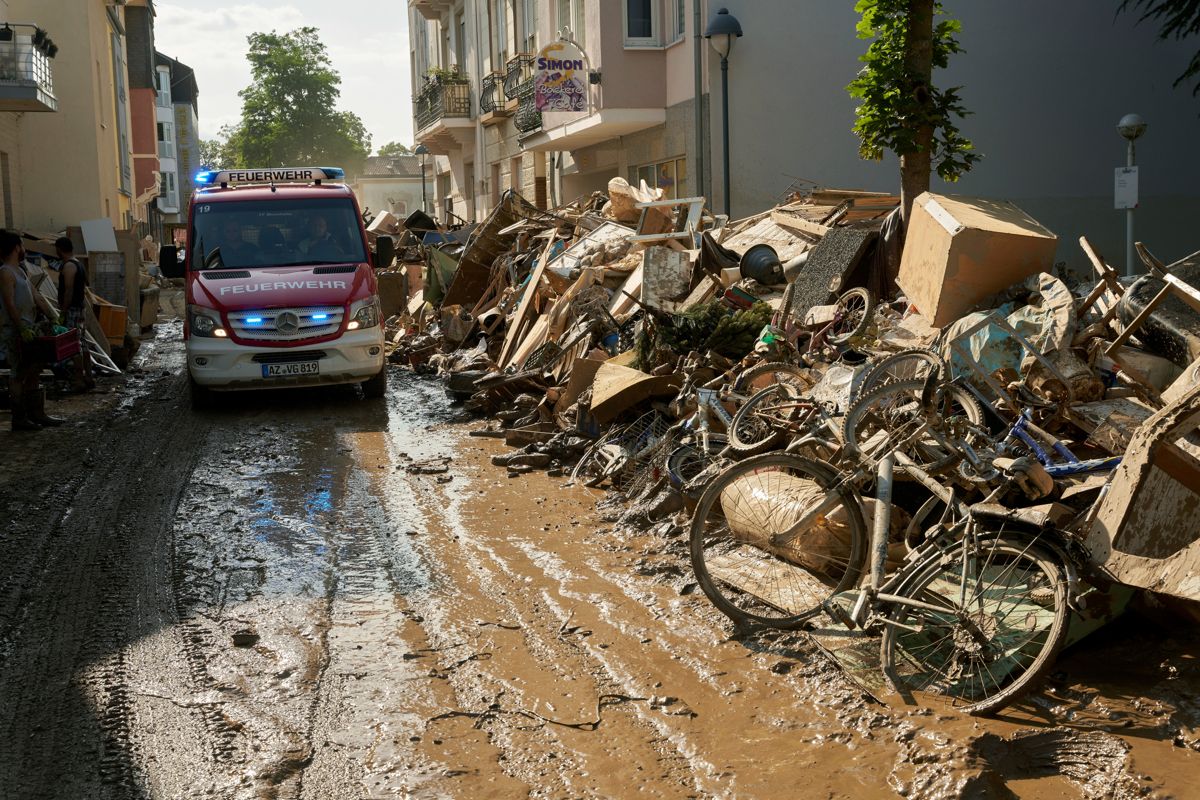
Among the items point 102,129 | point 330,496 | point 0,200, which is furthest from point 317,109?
point 330,496

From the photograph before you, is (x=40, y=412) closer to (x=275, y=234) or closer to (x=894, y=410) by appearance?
(x=275, y=234)

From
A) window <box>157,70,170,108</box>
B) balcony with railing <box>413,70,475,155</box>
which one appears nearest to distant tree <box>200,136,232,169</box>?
window <box>157,70,170,108</box>

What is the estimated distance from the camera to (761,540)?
6066mm

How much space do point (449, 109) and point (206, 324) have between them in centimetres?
2339

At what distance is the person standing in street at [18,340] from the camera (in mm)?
11156

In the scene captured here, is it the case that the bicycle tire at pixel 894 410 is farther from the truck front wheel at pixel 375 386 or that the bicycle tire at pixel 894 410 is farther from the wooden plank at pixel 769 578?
the truck front wheel at pixel 375 386

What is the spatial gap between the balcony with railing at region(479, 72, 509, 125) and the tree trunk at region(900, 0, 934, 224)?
791 inches

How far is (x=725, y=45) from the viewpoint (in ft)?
59.3

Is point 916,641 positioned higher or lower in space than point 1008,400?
lower

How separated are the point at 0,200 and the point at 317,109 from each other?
53320 mm

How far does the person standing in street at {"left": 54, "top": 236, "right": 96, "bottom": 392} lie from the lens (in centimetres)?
1452

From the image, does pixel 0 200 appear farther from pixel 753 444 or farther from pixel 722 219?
pixel 753 444

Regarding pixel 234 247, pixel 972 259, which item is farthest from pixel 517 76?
pixel 972 259

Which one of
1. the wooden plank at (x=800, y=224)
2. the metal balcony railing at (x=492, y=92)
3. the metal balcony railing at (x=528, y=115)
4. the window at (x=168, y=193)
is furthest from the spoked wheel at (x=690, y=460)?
the window at (x=168, y=193)
